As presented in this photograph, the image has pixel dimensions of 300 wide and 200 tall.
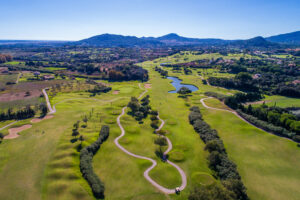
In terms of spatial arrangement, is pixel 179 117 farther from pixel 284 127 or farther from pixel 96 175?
pixel 96 175

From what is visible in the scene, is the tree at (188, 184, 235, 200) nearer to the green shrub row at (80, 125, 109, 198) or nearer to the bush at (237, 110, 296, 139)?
the green shrub row at (80, 125, 109, 198)

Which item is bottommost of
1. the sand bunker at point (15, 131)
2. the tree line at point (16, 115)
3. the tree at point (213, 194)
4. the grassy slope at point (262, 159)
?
the grassy slope at point (262, 159)

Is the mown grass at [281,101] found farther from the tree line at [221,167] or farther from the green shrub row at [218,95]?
the tree line at [221,167]

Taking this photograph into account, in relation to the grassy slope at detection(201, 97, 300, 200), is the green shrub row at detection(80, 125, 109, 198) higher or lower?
higher

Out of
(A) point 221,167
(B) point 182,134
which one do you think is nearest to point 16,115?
(B) point 182,134

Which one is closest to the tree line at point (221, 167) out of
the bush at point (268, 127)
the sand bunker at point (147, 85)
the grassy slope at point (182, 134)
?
the grassy slope at point (182, 134)

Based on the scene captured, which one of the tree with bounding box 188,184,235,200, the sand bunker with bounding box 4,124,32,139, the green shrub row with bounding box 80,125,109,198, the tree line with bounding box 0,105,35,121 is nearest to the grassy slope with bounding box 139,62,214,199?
the tree with bounding box 188,184,235,200
